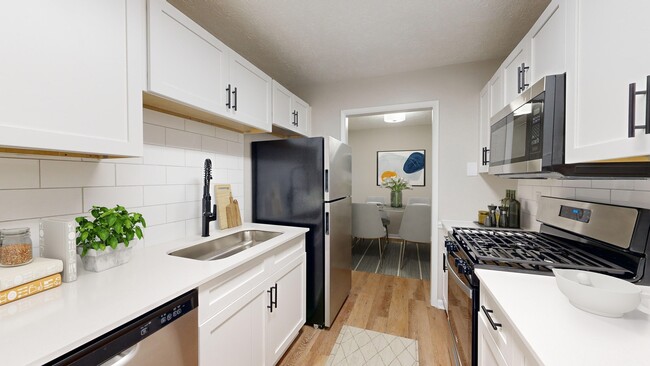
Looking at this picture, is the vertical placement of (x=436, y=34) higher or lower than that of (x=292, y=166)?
higher

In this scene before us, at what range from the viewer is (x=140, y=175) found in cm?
139

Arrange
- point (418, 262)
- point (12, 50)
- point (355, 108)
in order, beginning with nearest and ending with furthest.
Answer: point (12, 50)
point (355, 108)
point (418, 262)

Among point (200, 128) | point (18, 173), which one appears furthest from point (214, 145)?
point (18, 173)

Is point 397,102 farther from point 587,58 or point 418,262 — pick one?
point 418,262

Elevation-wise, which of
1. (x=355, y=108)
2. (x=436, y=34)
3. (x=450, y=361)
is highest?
(x=436, y=34)

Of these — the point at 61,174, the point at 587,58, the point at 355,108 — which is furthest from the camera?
the point at 355,108

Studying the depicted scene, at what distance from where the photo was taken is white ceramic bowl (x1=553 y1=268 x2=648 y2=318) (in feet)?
2.25

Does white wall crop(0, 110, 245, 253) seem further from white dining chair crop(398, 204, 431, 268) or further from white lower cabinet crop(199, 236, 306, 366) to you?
white dining chair crop(398, 204, 431, 268)

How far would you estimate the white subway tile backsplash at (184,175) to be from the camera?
156 cm

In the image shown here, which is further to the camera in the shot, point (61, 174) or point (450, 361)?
point (450, 361)

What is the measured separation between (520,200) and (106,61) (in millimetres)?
2828

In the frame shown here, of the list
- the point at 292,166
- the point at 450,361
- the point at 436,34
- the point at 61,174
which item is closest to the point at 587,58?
the point at 436,34

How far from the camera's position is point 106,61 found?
3.10 feet

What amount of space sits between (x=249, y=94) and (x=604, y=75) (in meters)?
1.79
